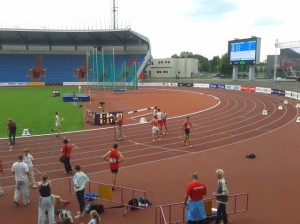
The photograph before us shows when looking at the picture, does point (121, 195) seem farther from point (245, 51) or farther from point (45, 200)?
point (245, 51)

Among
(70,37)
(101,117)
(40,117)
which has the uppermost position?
(70,37)

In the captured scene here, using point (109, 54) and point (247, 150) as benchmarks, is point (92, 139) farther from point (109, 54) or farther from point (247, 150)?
point (109, 54)

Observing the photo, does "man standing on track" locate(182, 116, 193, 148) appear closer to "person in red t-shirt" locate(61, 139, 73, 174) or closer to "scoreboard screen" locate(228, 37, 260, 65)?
"person in red t-shirt" locate(61, 139, 73, 174)

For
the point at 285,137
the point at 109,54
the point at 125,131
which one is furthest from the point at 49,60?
the point at 285,137

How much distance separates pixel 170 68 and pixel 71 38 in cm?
3525

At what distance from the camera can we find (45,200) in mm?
7422

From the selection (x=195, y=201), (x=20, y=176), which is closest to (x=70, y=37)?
(x=20, y=176)

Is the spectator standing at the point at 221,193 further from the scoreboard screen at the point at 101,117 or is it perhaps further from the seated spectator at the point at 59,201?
the scoreboard screen at the point at 101,117

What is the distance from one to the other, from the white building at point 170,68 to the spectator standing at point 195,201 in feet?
294

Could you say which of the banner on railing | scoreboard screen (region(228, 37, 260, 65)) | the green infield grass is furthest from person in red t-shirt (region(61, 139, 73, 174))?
scoreboard screen (region(228, 37, 260, 65))

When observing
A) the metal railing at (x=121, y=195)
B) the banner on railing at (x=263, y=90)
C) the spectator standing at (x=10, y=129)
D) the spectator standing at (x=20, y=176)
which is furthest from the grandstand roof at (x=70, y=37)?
the spectator standing at (x=20, y=176)

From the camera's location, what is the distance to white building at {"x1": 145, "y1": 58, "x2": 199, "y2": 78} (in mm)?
96375

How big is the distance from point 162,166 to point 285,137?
31.7 feet

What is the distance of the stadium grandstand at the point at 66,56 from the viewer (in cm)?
6650
